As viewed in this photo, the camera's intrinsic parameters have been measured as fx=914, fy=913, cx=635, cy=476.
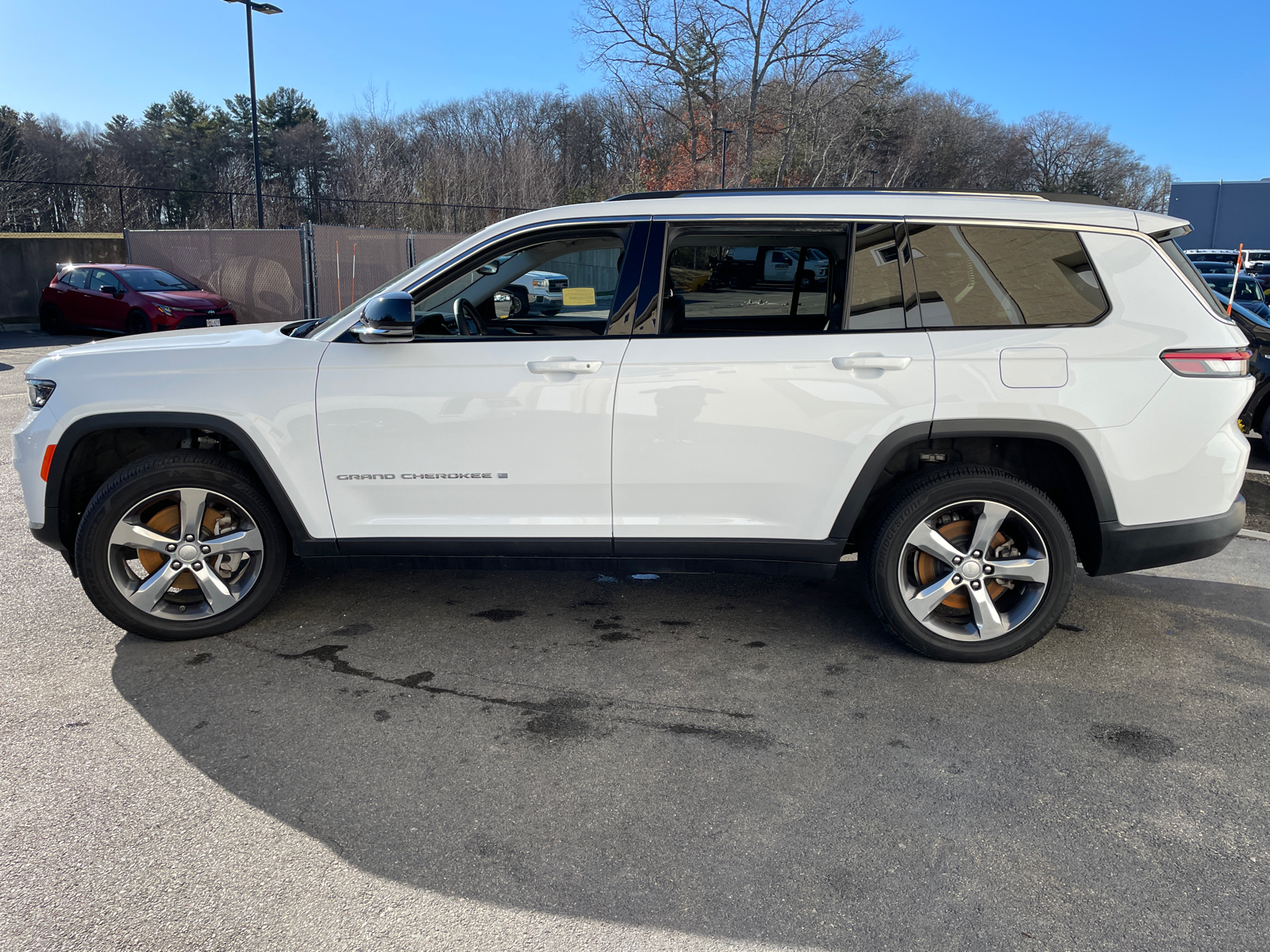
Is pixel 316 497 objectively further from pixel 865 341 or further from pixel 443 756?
pixel 865 341

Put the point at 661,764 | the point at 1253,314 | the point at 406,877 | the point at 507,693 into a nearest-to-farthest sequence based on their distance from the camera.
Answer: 1. the point at 406,877
2. the point at 661,764
3. the point at 507,693
4. the point at 1253,314

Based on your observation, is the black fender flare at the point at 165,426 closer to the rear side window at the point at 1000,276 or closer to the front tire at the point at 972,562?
the front tire at the point at 972,562

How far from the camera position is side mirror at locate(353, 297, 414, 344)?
11.9ft

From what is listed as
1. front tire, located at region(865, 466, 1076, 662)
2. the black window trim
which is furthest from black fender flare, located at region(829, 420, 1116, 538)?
the black window trim

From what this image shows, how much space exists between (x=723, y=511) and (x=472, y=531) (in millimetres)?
1072

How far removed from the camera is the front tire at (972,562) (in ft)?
12.5

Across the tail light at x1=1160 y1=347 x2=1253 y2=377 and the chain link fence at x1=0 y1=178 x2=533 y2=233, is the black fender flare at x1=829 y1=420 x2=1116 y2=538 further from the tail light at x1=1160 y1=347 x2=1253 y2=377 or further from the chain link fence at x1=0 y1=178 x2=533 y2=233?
the chain link fence at x1=0 y1=178 x2=533 y2=233

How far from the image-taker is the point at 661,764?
3.10 m

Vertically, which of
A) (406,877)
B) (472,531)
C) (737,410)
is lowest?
(406,877)

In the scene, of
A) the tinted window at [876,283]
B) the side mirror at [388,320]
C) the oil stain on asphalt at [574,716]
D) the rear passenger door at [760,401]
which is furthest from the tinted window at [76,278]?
the tinted window at [876,283]

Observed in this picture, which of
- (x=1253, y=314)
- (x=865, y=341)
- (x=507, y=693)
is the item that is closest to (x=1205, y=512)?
(x=865, y=341)

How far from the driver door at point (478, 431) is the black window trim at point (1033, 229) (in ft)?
4.04

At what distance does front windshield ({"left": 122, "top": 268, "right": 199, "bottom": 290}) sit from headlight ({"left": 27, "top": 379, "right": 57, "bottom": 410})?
14686 mm

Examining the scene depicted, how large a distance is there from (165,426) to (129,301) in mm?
14969
